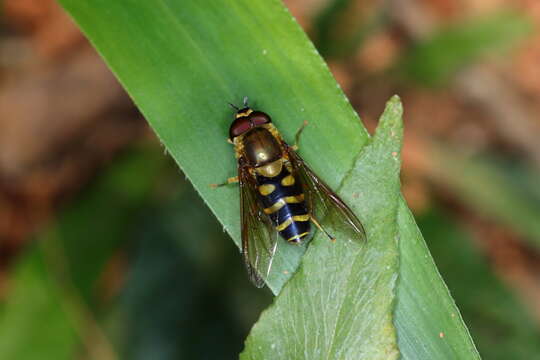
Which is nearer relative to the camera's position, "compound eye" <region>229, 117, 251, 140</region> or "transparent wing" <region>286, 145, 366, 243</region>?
"transparent wing" <region>286, 145, 366, 243</region>

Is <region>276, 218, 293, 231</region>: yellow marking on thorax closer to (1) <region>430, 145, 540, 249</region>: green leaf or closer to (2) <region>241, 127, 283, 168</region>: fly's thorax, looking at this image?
(2) <region>241, 127, 283, 168</region>: fly's thorax

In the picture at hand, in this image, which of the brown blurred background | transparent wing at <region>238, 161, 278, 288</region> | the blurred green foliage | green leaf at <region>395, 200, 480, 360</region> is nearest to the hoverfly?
transparent wing at <region>238, 161, 278, 288</region>

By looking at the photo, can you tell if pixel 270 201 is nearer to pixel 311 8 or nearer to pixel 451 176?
pixel 451 176

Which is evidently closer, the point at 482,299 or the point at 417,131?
Answer: the point at 482,299

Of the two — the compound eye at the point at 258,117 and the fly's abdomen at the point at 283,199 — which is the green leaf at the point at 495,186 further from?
the compound eye at the point at 258,117

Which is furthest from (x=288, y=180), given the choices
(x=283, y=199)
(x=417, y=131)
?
(x=417, y=131)

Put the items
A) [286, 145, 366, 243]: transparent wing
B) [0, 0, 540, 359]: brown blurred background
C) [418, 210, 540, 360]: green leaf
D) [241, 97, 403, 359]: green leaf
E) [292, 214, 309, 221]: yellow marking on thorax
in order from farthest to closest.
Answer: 1. [0, 0, 540, 359]: brown blurred background
2. [418, 210, 540, 360]: green leaf
3. [292, 214, 309, 221]: yellow marking on thorax
4. [286, 145, 366, 243]: transparent wing
5. [241, 97, 403, 359]: green leaf

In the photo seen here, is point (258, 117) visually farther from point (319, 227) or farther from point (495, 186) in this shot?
point (495, 186)

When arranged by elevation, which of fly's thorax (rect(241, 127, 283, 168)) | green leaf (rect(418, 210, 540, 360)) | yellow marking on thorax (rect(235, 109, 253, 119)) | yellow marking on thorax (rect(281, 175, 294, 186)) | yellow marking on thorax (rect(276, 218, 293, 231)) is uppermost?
yellow marking on thorax (rect(235, 109, 253, 119))
